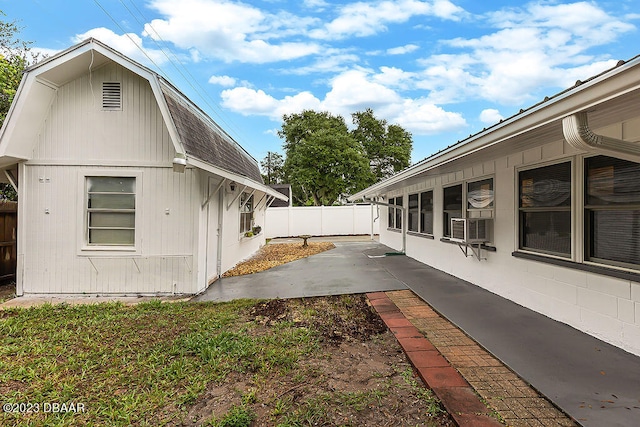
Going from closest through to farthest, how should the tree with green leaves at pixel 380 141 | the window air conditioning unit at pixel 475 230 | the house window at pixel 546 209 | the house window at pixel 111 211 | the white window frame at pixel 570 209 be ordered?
1. the white window frame at pixel 570 209
2. the house window at pixel 546 209
3. the window air conditioning unit at pixel 475 230
4. the house window at pixel 111 211
5. the tree with green leaves at pixel 380 141

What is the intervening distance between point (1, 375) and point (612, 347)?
18.4 feet

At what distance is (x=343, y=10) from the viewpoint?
8.42 meters

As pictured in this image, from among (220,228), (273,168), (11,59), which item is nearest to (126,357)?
(220,228)

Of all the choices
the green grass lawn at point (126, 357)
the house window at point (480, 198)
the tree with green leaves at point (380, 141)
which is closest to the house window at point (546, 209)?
the house window at point (480, 198)

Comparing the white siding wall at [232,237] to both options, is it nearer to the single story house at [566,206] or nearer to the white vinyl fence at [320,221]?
the single story house at [566,206]

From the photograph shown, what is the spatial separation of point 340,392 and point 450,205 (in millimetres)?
5179

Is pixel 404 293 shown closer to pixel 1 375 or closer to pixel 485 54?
pixel 1 375

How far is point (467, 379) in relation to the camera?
252 centimetres

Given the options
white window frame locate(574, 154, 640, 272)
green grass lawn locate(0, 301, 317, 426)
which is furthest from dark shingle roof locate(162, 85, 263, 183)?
white window frame locate(574, 154, 640, 272)

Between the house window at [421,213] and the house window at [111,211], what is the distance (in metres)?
6.50

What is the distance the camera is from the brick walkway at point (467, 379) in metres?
2.03

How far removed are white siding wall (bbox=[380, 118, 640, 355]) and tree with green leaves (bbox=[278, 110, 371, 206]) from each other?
16751 mm

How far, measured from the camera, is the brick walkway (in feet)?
6.67

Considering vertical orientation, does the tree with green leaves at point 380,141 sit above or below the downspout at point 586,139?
above
